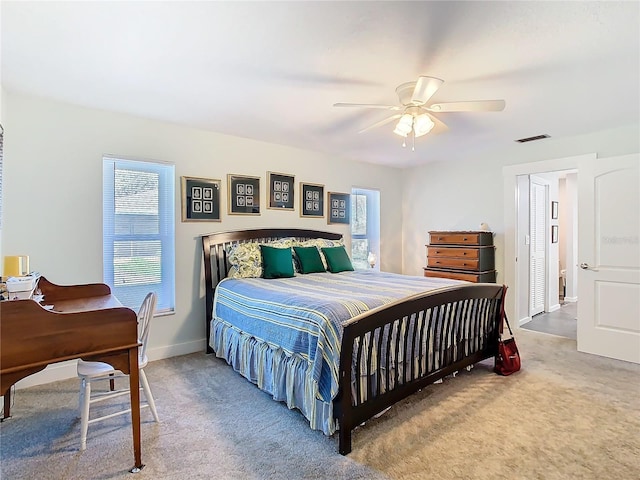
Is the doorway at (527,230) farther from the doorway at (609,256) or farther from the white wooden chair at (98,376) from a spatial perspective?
the white wooden chair at (98,376)

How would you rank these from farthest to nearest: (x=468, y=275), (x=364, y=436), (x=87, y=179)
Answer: (x=468, y=275) → (x=87, y=179) → (x=364, y=436)

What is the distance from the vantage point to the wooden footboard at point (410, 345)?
6.38 feet

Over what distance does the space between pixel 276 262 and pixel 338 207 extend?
174cm

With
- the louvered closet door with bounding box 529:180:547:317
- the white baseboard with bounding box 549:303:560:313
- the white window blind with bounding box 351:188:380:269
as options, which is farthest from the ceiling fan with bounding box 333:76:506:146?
the white baseboard with bounding box 549:303:560:313

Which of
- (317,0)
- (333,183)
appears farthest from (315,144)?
(317,0)

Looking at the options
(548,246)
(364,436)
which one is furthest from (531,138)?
(364,436)

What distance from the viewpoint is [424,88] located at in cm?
220

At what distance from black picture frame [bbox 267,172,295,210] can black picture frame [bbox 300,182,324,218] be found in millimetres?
165

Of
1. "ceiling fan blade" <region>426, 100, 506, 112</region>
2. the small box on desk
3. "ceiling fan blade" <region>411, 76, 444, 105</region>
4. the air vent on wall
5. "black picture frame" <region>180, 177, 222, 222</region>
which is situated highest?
the air vent on wall

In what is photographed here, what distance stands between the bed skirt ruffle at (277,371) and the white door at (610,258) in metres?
3.32

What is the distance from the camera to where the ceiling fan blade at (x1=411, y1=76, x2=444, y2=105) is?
6.88ft

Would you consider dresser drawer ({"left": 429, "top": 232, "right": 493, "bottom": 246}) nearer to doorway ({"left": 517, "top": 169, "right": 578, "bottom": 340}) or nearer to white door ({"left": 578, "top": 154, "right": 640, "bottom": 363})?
doorway ({"left": 517, "top": 169, "right": 578, "bottom": 340})

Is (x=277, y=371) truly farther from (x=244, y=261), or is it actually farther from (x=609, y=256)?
(x=609, y=256)

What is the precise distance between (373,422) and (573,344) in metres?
3.05
